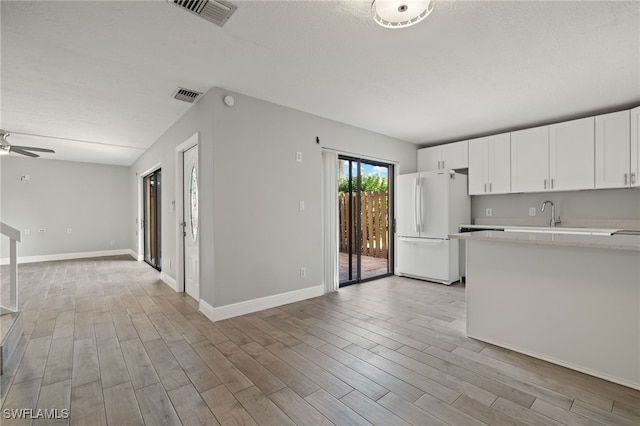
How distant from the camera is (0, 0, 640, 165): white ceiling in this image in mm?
1985

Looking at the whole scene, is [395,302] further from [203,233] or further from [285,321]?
[203,233]

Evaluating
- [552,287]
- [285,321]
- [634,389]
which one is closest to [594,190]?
[552,287]

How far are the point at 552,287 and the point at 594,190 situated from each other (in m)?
2.84

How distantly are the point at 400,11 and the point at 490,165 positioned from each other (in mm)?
3790

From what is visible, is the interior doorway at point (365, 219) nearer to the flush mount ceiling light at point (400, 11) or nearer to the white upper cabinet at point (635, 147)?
the flush mount ceiling light at point (400, 11)

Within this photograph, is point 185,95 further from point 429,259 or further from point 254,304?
point 429,259

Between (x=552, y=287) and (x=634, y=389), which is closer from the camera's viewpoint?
(x=634, y=389)

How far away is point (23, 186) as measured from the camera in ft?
22.4

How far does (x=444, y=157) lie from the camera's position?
532 centimetres

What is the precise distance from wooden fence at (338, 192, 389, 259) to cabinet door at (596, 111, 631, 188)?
3026 millimetres

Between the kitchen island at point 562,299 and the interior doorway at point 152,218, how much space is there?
5834 mm

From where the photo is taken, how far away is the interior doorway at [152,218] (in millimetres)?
6074

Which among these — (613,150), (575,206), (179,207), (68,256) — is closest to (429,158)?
(575,206)

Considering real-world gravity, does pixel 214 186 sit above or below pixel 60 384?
above
